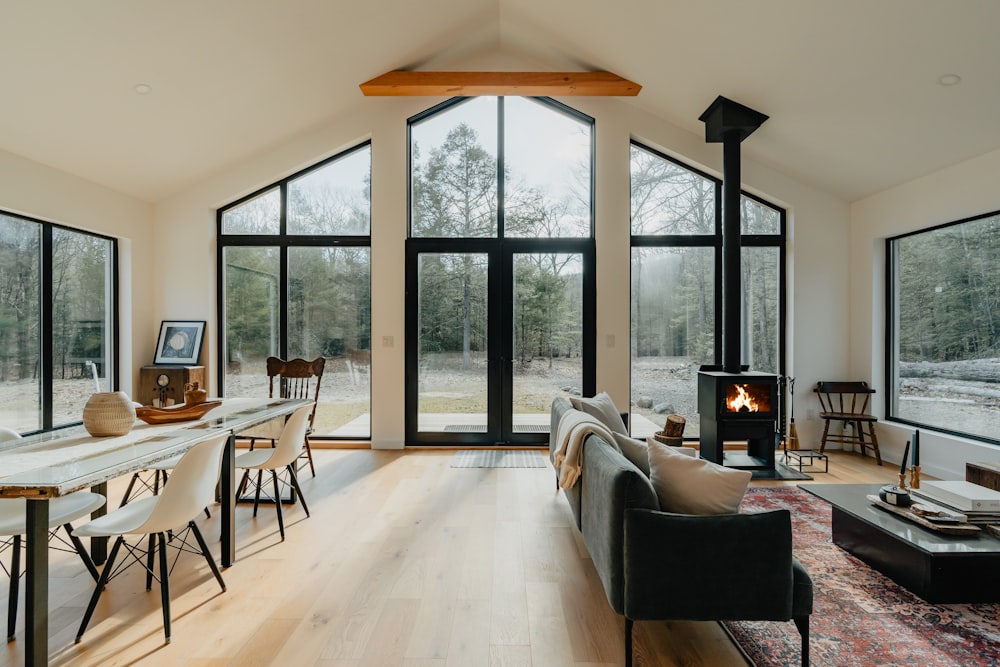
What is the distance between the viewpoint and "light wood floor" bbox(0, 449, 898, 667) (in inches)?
81.3

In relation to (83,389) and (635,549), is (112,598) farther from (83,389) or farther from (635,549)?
(83,389)

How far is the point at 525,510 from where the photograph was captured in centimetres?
372

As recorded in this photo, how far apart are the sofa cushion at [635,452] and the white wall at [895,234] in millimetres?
3501

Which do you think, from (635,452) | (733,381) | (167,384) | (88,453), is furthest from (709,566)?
(167,384)

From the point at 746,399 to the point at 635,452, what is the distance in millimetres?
2510

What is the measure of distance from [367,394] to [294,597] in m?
3.31

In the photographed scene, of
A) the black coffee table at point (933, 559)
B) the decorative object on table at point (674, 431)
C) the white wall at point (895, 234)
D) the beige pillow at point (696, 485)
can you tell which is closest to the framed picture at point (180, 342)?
the decorative object on table at point (674, 431)

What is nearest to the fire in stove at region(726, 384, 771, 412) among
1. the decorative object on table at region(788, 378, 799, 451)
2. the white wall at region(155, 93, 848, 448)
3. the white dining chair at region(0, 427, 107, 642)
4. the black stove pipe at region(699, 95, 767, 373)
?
the black stove pipe at region(699, 95, 767, 373)

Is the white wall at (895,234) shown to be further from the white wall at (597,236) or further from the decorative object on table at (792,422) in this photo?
the decorative object on table at (792,422)

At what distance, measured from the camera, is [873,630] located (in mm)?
2229

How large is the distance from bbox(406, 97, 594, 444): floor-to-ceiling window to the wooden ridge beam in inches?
25.8

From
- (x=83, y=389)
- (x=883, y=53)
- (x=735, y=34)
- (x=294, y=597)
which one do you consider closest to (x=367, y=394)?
(x=83, y=389)

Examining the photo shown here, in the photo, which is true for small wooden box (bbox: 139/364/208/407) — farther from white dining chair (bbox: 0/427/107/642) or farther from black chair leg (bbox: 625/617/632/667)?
black chair leg (bbox: 625/617/632/667)

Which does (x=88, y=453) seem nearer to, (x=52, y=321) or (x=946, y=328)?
(x=52, y=321)
